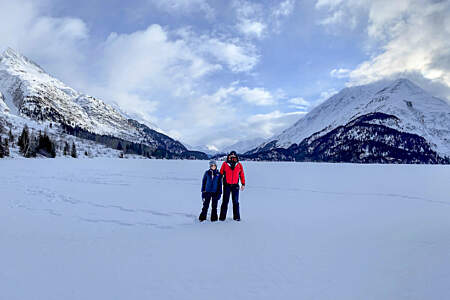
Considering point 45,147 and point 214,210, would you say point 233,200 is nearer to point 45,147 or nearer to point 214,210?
point 214,210

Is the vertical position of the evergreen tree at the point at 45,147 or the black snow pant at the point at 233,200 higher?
the evergreen tree at the point at 45,147

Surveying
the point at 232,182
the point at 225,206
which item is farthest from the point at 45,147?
the point at 232,182

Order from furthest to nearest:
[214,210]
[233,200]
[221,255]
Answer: [233,200], [214,210], [221,255]

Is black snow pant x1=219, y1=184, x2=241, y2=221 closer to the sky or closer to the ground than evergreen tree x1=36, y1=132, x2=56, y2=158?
closer to the ground

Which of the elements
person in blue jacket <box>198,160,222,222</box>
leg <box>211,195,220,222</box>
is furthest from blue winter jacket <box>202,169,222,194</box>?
leg <box>211,195,220,222</box>

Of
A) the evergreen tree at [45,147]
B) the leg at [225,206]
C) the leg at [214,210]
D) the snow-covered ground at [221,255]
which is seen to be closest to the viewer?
the snow-covered ground at [221,255]

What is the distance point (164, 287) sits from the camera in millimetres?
4328

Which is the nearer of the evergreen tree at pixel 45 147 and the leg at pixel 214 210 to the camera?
the leg at pixel 214 210

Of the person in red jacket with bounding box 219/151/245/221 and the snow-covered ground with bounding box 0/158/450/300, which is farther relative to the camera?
the person in red jacket with bounding box 219/151/245/221

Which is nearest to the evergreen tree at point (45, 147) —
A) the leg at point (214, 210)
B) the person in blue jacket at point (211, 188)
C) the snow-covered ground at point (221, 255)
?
the snow-covered ground at point (221, 255)

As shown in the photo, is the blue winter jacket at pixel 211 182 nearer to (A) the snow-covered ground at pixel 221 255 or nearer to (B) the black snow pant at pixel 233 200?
(B) the black snow pant at pixel 233 200

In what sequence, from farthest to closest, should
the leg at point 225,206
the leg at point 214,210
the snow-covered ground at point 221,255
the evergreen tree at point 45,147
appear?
the evergreen tree at point 45,147 → the leg at point 225,206 → the leg at point 214,210 → the snow-covered ground at point 221,255

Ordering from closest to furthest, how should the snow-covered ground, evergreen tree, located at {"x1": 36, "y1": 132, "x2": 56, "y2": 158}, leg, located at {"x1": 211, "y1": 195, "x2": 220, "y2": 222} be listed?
1. the snow-covered ground
2. leg, located at {"x1": 211, "y1": 195, "x2": 220, "y2": 222}
3. evergreen tree, located at {"x1": 36, "y1": 132, "x2": 56, "y2": 158}

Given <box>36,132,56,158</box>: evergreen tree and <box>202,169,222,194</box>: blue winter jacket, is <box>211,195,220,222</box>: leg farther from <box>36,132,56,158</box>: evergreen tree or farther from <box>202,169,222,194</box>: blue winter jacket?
<box>36,132,56,158</box>: evergreen tree
